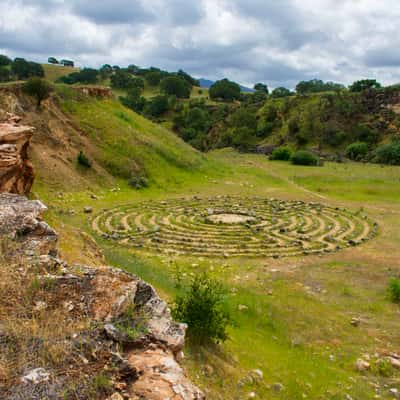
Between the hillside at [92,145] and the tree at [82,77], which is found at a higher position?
the tree at [82,77]

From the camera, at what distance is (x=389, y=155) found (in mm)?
47844

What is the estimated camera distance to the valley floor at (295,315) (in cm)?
791

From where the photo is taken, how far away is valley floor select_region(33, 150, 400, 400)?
7.91 meters

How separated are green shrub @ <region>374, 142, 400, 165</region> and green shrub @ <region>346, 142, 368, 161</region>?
13.2 feet

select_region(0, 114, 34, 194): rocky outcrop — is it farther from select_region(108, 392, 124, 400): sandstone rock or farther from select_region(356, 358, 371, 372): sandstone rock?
select_region(356, 358, 371, 372): sandstone rock

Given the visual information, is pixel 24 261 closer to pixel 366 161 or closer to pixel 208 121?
pixel 366 161

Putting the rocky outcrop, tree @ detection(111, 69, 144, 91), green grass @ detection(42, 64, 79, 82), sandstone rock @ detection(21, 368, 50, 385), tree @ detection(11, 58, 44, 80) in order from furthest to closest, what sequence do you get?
tree @ detection(111, 69, 144, 91) < green grass @ detection(42, 64, 79, 82) < tree @ detection(11, 58, 44, 80) < the rocky outcrop < sandstone rock @ detection(21, 368, 50, 385)

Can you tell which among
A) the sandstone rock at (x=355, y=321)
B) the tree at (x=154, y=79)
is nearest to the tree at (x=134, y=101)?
the tree at (x=154, y=79)

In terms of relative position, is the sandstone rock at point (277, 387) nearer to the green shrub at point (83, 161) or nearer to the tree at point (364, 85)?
the green shrub at point (83, 161)

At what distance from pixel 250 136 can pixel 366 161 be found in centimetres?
2364

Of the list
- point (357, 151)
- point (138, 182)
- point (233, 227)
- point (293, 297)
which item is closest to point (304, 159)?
point (357, 151)

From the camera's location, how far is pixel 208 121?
80188 mm

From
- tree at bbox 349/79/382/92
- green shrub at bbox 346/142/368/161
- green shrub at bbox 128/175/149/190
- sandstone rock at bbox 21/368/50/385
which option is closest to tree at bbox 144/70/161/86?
tree at bbox 349/79/382/92

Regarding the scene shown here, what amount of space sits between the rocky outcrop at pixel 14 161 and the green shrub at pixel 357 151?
4829 cm
